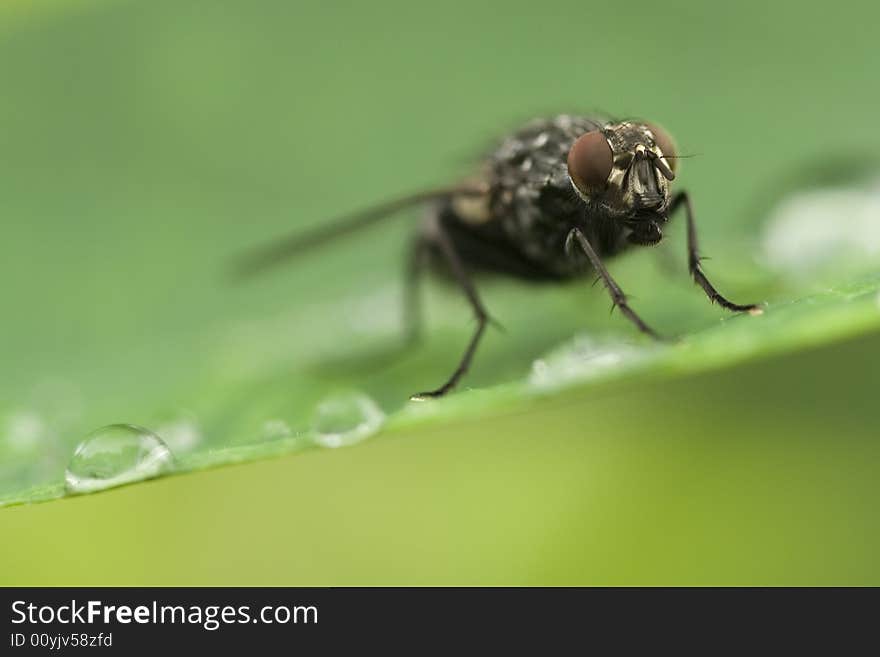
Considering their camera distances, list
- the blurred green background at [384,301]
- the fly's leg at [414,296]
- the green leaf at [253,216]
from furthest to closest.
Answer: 1. the fly's leg at [414,296]
2. the green leaf at [253,216]
3. the blurred green background at [384,301]

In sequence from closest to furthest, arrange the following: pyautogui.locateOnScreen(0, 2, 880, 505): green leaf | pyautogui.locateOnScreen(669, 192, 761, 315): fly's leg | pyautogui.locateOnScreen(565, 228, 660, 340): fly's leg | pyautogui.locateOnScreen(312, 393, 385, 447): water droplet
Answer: pyautogui.locateOnScreen(312, 393, 385, 447): water droplet
pyautogui.locateOnScreen(565, 228, 660, 340): fly's leg
pyautogui.locateOnScreen(669, 192, 761, 315): fly's leg
pyautogui.locateOnScreen(0, 2, 880, 505): green leaf

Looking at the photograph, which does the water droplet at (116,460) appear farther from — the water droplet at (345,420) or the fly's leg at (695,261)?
the fly's leg at (695,261)

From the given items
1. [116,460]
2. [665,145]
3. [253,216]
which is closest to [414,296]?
[253,216]

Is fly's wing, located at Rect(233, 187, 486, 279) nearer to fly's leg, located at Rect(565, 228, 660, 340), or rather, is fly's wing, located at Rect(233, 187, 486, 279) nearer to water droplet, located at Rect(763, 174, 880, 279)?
fly's leg, located at Rect(565, 228, 660, 340)

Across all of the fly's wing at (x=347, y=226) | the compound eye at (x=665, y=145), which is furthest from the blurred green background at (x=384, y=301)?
the compound eye at (x=665, y=145)

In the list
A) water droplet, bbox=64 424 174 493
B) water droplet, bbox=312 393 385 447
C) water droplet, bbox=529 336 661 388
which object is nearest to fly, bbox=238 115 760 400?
water droplet, bbox=529 336 661 388
